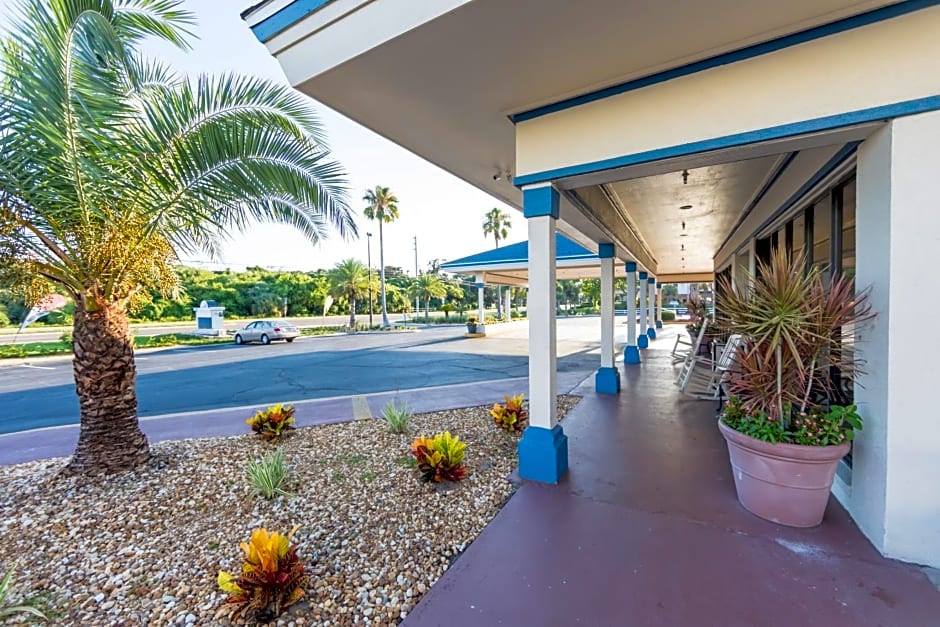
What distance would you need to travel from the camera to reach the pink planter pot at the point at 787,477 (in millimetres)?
2467

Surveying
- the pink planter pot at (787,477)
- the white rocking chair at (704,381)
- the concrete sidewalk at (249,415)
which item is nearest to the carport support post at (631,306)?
the white rocking chair at (704,381)

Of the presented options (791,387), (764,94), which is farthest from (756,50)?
(791,387)

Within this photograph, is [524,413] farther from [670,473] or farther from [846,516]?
[846,516]

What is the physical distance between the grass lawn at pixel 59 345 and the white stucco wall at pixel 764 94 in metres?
20.5

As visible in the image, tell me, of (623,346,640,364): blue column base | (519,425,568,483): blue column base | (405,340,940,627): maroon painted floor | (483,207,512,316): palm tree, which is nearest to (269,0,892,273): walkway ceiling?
(519,425,568,483): blue column base

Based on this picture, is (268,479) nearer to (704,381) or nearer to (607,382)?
(607,382)

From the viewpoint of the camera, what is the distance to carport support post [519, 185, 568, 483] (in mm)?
3330

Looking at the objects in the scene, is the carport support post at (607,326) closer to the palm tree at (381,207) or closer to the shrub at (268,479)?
the shrub at (268,479)

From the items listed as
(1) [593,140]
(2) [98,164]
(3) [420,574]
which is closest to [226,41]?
(2) [98,164]

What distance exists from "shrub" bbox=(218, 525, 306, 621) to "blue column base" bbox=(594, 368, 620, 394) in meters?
5.60

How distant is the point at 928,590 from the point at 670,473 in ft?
5.33

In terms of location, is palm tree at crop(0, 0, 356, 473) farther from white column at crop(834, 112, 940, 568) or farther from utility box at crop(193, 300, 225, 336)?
utility box at crop(193, 300, 225, 336)

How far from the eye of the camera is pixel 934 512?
7.22ft

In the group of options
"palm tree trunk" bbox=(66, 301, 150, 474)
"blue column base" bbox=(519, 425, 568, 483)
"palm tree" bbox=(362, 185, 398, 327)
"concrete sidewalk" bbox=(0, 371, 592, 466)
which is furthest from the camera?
"palm tree" bbox=(362, 185, 398, 327)
